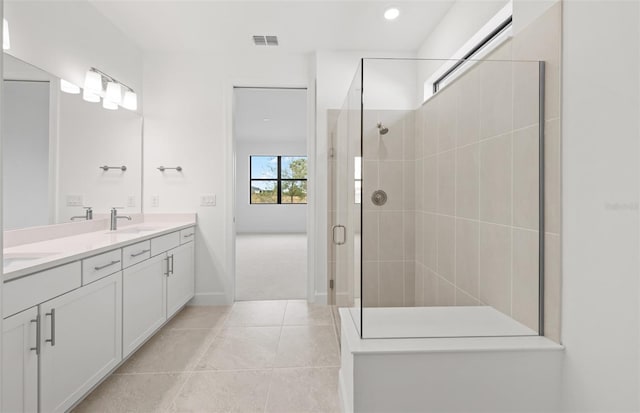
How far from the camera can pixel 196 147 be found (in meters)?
3.44

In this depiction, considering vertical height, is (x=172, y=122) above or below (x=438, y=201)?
above

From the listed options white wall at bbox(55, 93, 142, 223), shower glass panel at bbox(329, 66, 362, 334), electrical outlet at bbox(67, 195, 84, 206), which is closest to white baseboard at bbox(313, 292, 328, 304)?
shower glass panel at bbox(329, 66, 362, 334)

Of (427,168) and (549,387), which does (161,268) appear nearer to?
(427,168)

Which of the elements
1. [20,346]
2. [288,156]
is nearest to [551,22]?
[20,346]

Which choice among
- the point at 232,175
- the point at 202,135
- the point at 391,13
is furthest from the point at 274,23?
the point at 232,175

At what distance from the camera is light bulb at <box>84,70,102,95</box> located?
8.68 feet

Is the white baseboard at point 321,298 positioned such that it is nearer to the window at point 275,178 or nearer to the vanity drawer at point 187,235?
the vanity drawer at point 187,235

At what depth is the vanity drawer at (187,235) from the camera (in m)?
3.12

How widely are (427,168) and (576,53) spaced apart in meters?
0.80

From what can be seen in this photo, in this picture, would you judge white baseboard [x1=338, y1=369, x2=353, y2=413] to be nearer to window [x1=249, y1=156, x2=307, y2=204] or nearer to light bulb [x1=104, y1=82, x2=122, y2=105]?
light bulb [x1=104, y1=82, x2=122, y2=105]

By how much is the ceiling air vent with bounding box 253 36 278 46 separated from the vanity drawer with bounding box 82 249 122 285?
2191mm

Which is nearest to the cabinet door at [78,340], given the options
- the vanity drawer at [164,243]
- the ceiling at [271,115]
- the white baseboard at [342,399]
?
the vanity drawer at [164,243]

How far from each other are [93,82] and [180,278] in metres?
1.74

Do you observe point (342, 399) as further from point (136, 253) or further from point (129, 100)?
point (129, 100)
